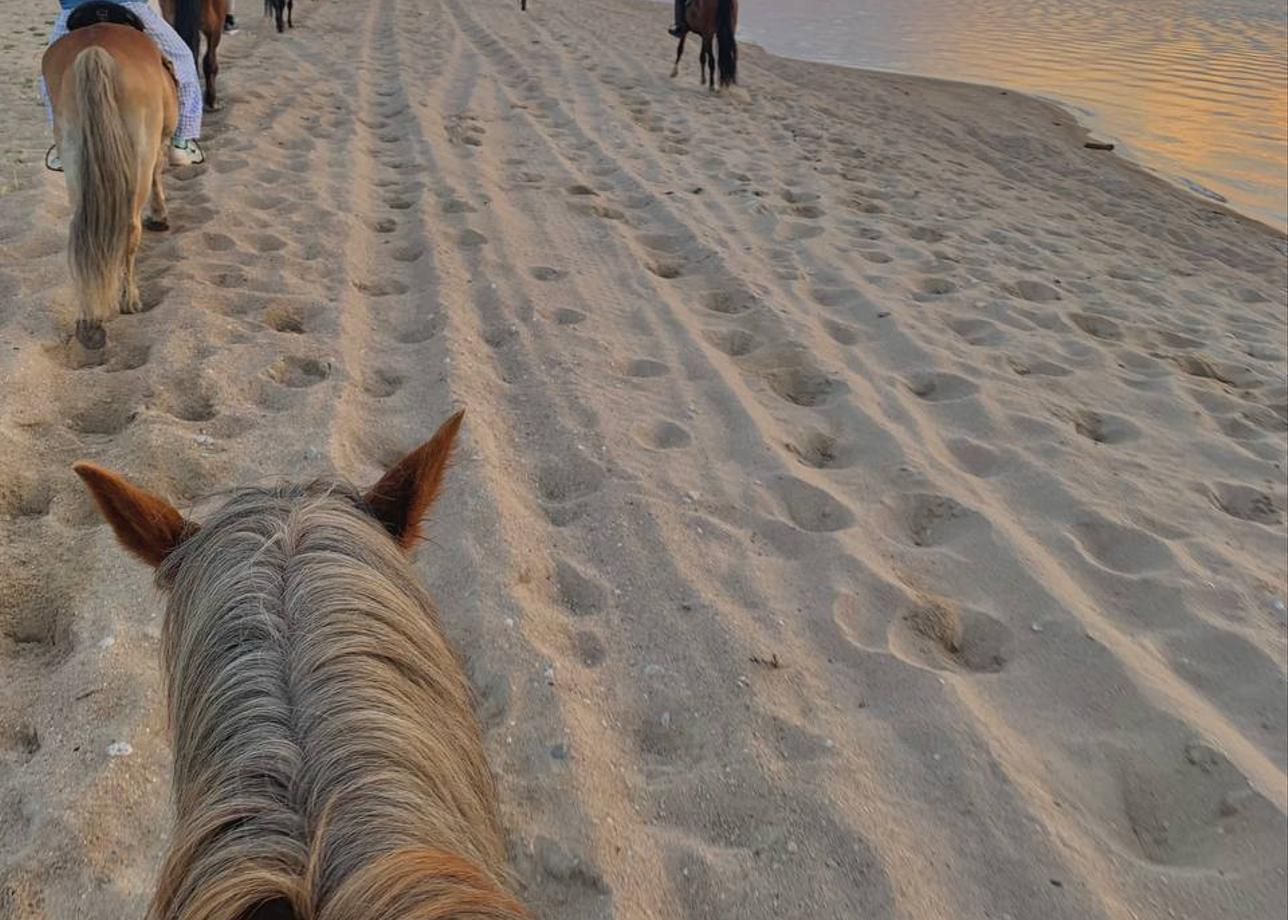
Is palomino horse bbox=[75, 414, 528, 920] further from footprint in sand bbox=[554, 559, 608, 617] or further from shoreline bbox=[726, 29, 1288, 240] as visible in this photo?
shoreline bbox=[726, 29, 1288, 240]

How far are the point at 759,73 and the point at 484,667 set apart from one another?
38.3ft

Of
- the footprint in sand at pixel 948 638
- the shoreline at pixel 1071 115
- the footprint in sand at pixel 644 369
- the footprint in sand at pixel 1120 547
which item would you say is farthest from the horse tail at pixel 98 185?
the shoreline at pixel 1071 115

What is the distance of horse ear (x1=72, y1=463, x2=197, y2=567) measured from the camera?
1251 millimetres

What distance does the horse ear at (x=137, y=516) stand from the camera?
1.25 metres

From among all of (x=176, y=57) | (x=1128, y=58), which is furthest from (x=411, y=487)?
(x=1128, y=58)

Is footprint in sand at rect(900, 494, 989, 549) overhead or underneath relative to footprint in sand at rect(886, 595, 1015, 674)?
overhead

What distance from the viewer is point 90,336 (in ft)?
11.0

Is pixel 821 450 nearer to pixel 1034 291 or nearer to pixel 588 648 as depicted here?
pixel 588 648

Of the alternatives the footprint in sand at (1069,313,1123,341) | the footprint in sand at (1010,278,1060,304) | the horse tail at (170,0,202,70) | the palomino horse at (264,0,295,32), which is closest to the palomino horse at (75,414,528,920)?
the footprint in sand at (1069,313,1123,341)

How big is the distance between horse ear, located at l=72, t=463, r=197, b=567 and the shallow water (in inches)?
369

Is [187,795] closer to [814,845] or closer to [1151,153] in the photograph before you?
[814,845]

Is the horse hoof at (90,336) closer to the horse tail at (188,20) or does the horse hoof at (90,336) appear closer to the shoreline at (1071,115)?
the horse tail at (188,20)

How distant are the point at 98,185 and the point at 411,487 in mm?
3023

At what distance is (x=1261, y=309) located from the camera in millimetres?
5406
